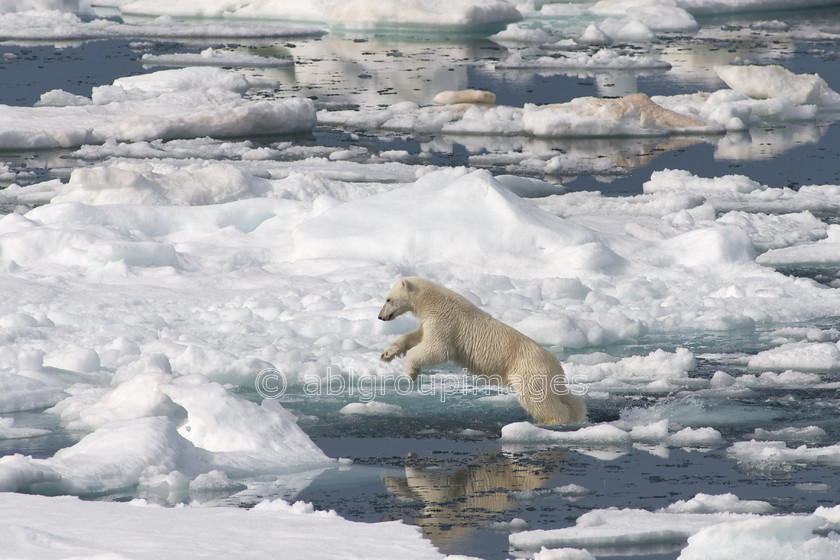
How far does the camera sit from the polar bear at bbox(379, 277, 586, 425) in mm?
5699

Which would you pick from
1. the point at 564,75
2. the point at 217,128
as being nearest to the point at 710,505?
the point at 217,128

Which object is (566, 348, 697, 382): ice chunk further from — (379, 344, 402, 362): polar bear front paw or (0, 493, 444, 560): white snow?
(0, 493, 444, 560): white snow

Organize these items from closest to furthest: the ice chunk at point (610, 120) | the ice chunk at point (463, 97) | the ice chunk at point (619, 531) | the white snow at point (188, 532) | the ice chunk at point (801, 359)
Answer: the white snow at point (188, 532) < the ice chunk at point (619, 531) < the ice chunk at point (801, 359) < the ice chunk at point (610, 120) < the ice chunk at point (463, 97)

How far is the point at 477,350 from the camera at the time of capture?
590 centimetres

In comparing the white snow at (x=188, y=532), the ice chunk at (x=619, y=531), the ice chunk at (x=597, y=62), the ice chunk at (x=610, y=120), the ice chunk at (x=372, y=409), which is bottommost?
the ice chunk at (x=619, y=531)

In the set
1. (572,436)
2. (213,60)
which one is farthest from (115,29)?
(572,436)

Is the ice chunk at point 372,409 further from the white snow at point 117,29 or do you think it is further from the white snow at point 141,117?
the white snow at point 117,29

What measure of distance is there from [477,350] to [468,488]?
122cm

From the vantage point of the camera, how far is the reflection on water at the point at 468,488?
171 inches

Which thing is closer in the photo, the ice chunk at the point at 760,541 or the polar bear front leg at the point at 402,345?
the ice chunk at the point at 760,541

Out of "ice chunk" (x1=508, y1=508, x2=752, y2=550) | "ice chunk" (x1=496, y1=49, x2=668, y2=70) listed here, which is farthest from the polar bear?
"ice chunk" (x1=496, y1=49, x2=668, y2=70)

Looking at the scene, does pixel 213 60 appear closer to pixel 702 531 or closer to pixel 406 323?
pixel 406 323

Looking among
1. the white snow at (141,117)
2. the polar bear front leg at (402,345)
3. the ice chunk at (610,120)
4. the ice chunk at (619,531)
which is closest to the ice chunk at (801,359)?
the polar bear front leg at (402,345)

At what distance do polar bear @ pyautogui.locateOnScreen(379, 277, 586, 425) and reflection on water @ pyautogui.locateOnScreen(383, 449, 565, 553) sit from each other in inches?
16.8
